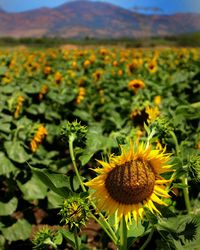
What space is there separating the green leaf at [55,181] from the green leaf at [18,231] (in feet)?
4.43

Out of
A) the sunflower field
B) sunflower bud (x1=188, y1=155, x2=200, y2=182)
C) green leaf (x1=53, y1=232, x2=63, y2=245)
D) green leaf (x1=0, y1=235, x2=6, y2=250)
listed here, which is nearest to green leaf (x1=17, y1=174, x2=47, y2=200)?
the sunflower field

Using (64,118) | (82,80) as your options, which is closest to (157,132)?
(64,118)

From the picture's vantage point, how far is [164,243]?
1.68m

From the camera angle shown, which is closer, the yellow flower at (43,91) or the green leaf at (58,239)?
the green leaf at (58,239)

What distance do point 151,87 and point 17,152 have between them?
2.99m

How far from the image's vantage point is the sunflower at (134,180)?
1.45m

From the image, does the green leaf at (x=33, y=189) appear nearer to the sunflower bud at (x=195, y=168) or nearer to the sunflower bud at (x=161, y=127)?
the sunflower bud at (x=161, y=127)

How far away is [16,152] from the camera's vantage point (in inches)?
116

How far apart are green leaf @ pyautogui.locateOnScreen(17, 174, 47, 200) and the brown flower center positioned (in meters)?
1.63

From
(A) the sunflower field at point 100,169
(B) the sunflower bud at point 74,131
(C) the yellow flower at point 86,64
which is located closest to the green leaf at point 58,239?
(A) the sunflower field at point 100,169

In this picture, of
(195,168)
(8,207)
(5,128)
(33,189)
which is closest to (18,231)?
(8,207)

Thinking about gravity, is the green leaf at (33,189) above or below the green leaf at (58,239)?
below

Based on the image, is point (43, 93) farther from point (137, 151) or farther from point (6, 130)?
point (137, 151)

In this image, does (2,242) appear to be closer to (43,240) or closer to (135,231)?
(43,240)
